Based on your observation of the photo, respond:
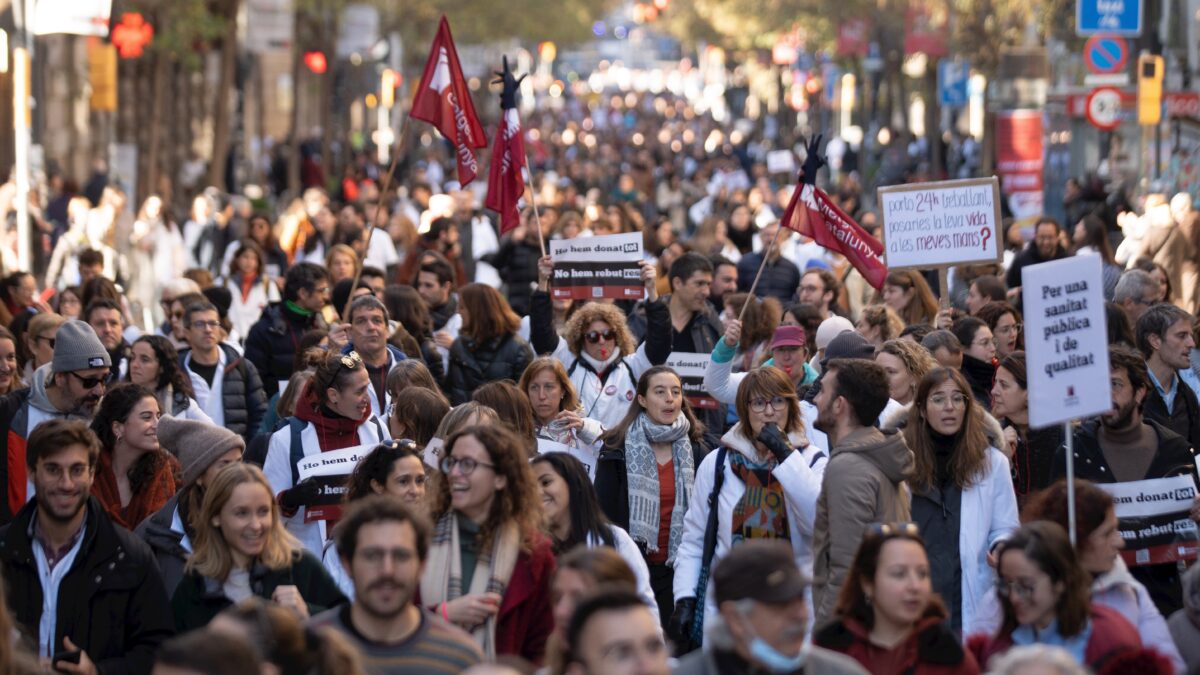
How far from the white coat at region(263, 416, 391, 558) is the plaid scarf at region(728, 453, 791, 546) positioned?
66.8 inches

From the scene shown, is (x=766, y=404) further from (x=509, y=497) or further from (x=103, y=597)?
(x=103, y=597)

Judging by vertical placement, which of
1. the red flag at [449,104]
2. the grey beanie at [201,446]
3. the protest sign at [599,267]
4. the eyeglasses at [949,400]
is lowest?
the grey beanie at [201,446]

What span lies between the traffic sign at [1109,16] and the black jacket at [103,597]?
1970 cm

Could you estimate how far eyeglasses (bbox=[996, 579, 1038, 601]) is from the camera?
6094 mm

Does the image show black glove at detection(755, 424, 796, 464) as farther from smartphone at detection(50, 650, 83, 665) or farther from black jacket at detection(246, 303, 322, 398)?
black jacket at detection(246, 303, 322, 398)

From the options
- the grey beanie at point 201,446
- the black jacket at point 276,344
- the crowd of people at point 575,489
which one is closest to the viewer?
the crowd of people at point 575,489

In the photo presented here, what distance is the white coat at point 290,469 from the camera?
8562mm

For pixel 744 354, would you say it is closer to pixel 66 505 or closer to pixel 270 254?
pixel 66 505

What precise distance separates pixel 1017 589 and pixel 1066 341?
5.07 feet

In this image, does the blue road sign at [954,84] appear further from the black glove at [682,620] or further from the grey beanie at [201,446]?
the grey beanie at [201,446]

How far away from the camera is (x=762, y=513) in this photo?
8.09 metres

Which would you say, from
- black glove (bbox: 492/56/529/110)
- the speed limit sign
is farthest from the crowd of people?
the speed limit sign

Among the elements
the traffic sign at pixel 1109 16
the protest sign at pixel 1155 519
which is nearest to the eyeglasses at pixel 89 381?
the protest sign at pixel 1155 519

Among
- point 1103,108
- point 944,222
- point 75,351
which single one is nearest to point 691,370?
point 944,222
